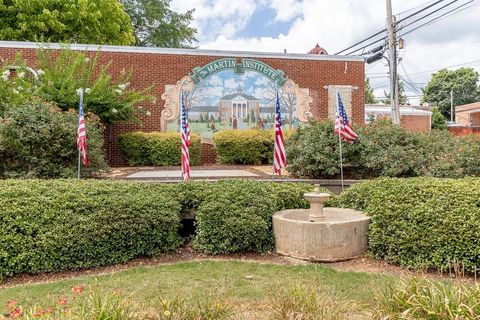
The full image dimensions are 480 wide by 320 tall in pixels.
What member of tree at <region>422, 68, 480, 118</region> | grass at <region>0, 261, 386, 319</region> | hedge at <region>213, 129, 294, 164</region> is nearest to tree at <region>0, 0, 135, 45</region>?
hedge at <region>213, 129, 294, 164</region>

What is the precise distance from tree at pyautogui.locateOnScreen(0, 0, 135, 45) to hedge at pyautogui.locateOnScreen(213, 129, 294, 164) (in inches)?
376

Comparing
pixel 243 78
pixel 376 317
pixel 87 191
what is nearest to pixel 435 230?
pixel 376 317

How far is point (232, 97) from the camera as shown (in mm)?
16438

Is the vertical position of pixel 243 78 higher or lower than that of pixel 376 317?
higher

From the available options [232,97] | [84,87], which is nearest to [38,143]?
[84,87]

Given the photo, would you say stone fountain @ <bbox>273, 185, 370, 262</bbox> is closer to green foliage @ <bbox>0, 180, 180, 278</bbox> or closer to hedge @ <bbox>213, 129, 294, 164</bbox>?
green foliage @ <bbox>0, 180, 180, 278</bbox>

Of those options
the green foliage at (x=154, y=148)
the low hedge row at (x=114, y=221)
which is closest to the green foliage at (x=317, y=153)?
the low hedge row at (x=114, y=221)

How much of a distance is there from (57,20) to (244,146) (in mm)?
12459

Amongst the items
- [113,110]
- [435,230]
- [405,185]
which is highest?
[113,110]

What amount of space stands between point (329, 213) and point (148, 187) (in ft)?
9.74

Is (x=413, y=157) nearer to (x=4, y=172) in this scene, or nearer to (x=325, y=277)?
(x=325, y=277)

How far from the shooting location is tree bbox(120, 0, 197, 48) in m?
31.5

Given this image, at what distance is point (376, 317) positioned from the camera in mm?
3555

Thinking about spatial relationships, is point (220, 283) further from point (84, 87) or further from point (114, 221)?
point (84, 87)
